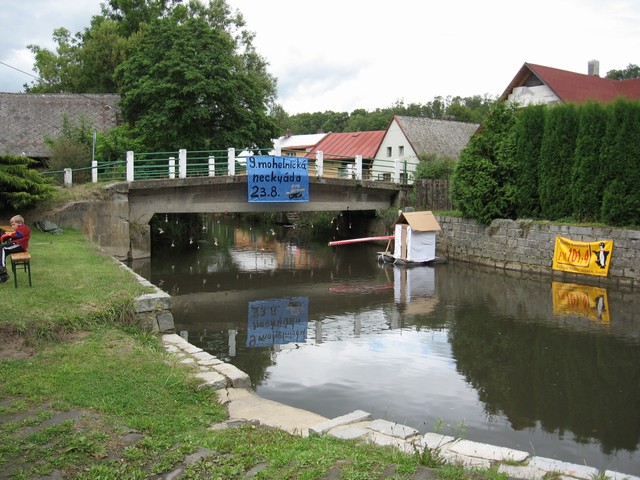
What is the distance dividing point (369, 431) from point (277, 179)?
20182 mm

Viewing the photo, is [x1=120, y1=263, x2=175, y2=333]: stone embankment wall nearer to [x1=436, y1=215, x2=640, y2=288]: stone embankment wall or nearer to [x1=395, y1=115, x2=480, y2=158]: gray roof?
[x1=436, y1=215, x2=640, y2=288]: stone embankment wall

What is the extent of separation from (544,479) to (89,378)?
487 cm

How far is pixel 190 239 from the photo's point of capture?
33.0 m

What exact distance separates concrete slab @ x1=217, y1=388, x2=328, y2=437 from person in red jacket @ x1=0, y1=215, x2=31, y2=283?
5145 mm

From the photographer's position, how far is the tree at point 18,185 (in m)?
19.3

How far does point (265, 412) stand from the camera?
6.78 meters

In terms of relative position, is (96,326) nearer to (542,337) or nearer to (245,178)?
(542,337)

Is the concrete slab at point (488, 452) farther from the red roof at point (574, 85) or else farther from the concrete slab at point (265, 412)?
the red roof at point (574, 85)

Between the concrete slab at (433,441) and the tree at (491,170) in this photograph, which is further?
the tree at (491,170)

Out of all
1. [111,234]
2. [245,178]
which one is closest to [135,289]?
[111,234]

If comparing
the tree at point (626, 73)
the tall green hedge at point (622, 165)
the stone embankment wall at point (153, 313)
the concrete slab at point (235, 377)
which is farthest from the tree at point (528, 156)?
the tree at point (626, 73)

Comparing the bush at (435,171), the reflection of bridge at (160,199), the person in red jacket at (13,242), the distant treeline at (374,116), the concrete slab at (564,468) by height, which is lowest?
the concrete slab at (564,468)

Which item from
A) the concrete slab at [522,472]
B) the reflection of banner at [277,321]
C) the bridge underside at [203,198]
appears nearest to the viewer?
the concrete slab at [522,472]

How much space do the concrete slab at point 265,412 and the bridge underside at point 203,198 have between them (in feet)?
57.2
